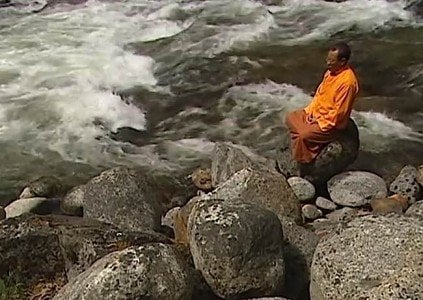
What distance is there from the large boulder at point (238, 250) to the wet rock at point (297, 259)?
0.25 meters

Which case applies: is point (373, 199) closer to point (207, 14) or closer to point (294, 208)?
point (294, 208)

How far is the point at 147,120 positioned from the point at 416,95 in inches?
127

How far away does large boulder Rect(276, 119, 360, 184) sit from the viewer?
7.48 m

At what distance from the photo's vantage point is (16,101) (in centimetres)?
985

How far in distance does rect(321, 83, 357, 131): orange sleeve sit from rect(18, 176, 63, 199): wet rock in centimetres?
266

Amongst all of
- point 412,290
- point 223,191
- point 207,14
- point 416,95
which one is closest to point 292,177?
point 223,191

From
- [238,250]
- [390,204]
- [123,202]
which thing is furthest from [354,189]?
[238,250]

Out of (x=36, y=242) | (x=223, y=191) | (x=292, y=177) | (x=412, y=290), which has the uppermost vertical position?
(x=412, y=290)

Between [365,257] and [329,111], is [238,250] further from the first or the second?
[329,111]

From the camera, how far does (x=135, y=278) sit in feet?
14.6

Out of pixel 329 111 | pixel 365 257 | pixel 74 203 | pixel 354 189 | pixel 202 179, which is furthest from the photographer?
pixel 202 179

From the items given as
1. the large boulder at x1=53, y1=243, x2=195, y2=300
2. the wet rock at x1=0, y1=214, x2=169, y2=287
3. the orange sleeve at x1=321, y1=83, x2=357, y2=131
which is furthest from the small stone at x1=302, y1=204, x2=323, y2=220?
the large boulder at x1=53, y1=243, x2=195, y2=300

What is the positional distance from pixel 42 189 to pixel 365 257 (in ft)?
13.5

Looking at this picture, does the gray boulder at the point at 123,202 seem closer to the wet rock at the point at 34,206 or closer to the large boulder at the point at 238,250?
the wet rock at the point at 34,206
